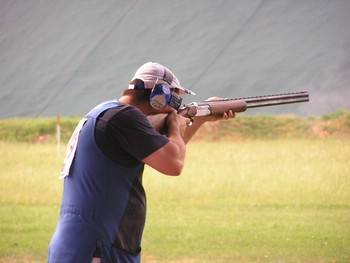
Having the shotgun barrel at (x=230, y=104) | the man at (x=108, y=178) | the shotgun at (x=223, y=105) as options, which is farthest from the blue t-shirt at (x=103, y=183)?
the shotgun barrel at (x=230, y=104)

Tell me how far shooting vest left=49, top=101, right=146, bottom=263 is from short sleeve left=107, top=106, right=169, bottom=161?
2.4 inches

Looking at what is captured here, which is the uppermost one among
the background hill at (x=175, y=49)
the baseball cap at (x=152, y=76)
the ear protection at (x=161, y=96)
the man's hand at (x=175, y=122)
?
the background hill at (x=175, y=49)

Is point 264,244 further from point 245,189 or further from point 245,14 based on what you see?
point 245,14

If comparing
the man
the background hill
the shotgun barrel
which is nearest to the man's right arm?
the man

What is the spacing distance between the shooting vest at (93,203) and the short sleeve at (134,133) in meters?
0.06

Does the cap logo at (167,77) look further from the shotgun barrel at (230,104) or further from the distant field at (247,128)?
the distant field at (247,128)

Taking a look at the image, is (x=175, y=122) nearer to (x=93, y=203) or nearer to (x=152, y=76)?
(x=152, y=76)

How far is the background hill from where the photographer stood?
561 centimetres

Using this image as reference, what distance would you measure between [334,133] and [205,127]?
0.96 metres

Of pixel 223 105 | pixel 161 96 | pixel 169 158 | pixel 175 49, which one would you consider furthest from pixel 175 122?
pixel 175 49

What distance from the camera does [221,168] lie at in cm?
590

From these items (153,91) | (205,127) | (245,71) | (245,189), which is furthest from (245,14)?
(153,91)

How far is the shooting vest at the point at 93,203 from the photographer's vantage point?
→ 2.45 meters

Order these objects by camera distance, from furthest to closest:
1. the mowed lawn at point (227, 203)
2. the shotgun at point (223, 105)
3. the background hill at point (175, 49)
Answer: the background hill at point (175, 49) < the mowed lawn at point (227, 203) < the shotgun at point (223, 105)
